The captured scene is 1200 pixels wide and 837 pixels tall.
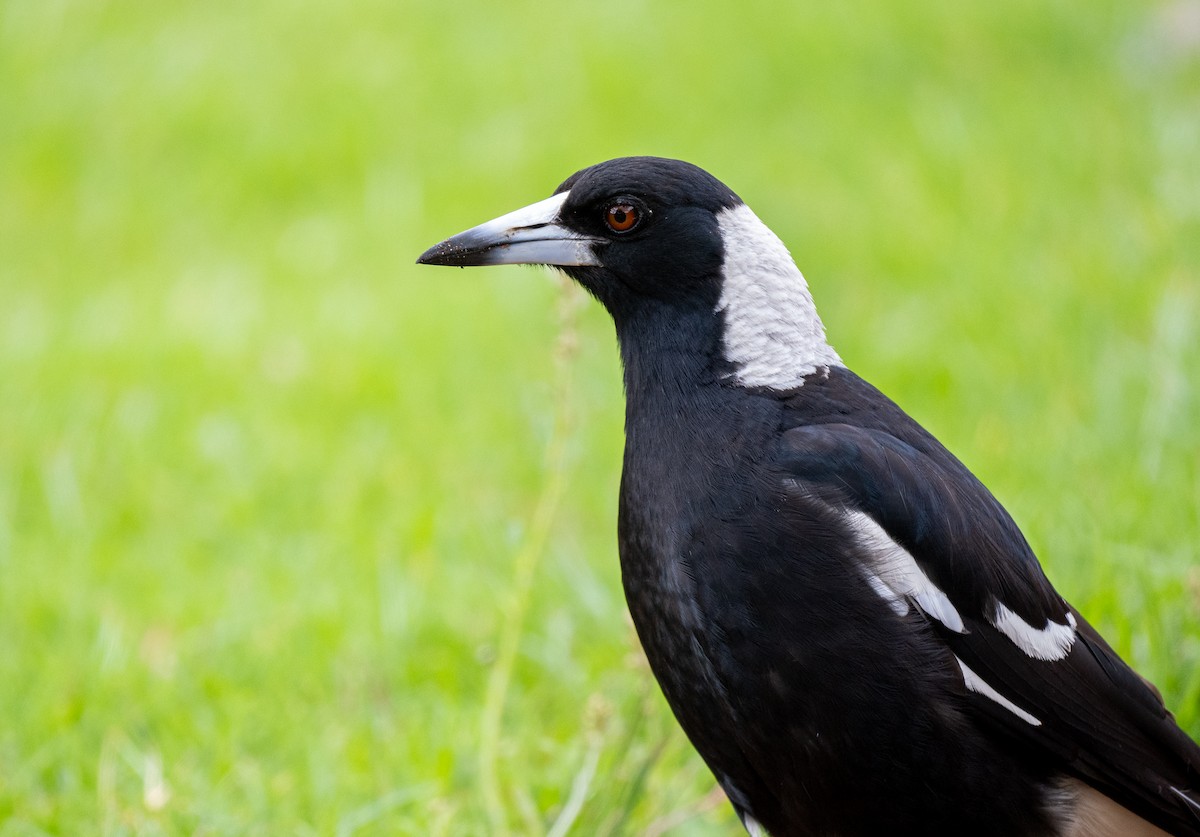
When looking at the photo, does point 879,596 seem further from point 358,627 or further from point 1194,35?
point 1194,35

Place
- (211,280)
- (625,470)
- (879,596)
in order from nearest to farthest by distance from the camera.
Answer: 1. (879,596)
2. (625,470)
3. (211,280)

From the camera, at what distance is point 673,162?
6.95 ft

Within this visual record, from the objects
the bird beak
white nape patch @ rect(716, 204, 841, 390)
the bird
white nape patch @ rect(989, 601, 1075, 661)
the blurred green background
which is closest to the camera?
the bird

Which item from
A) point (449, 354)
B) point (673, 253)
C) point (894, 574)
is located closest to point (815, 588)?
point (894, 574)

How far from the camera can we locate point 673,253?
210cm

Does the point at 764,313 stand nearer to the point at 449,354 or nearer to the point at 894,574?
the point at 894,574

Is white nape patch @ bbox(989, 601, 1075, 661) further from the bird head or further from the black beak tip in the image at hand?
the black beak tip

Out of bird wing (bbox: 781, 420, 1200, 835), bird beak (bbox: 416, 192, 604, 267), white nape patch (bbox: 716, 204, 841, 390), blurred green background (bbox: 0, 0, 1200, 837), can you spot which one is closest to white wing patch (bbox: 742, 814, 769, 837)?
blurred green background (bbox: 0, 0, 1200, 837)

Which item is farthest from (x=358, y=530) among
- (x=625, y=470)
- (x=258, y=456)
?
(x=625, y=470)

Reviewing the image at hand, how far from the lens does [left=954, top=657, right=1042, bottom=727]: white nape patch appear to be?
1.87 metres

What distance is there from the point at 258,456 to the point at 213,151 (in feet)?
6.61

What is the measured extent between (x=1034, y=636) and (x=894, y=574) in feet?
0.83

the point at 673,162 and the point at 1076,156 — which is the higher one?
the point at 1076,156

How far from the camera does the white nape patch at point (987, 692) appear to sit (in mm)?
1871
